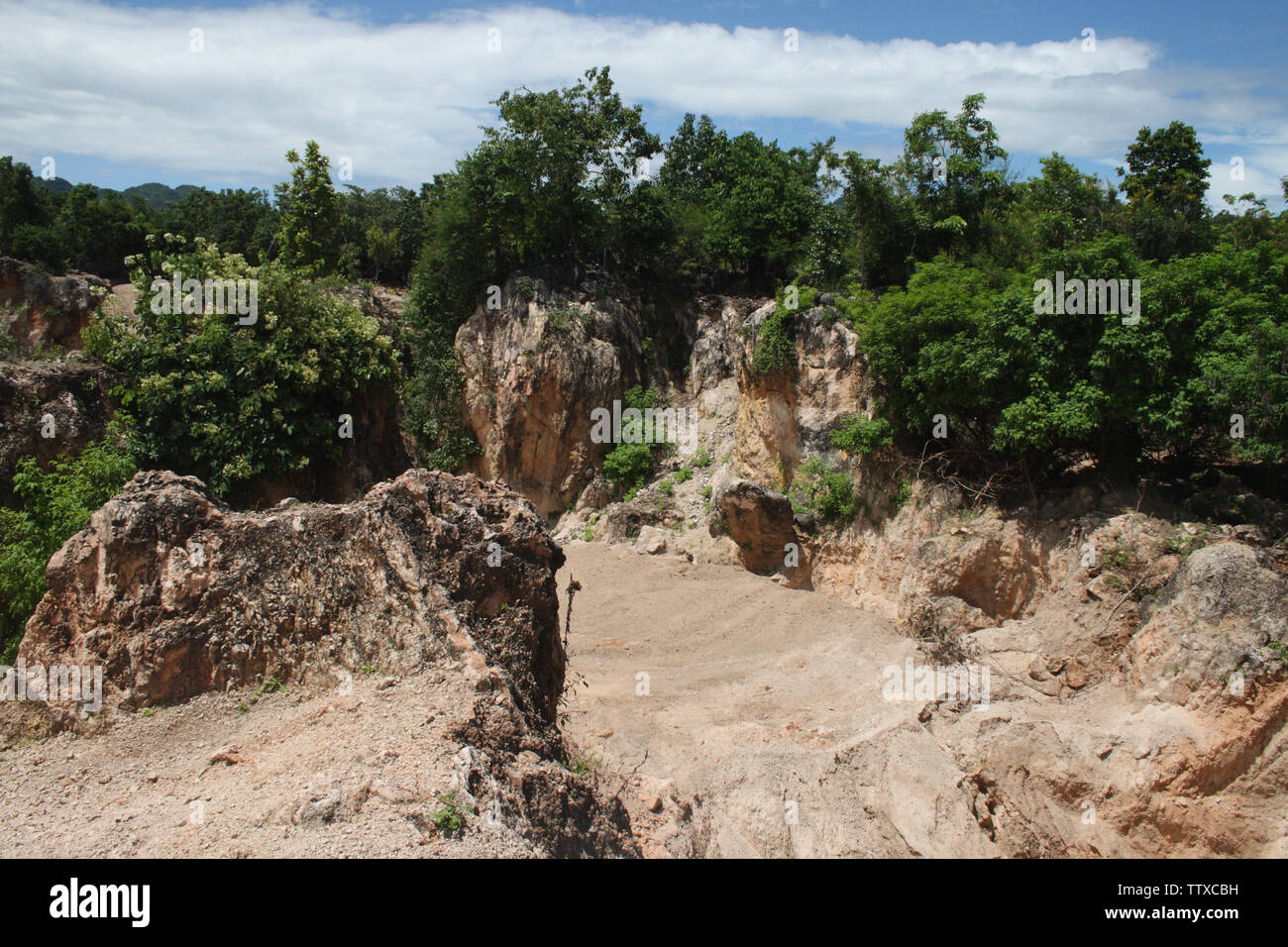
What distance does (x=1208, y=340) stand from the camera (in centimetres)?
1106

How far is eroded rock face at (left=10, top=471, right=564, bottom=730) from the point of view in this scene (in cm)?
652

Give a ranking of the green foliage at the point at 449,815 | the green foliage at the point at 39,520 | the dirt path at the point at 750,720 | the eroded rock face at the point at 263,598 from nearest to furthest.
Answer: the green foliage at the point at 449,815
the eroded rock face at the point at 263,598
the dirt path at the point at 750,720
the green foliage at the point at 39,520

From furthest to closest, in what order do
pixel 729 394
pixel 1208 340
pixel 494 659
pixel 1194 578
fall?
pixel 729 394
pixel 1208 340
pixel 1194 578
pixel 494 659

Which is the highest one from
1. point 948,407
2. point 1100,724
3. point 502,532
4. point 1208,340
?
point 1208,340

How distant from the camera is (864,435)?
579 inches

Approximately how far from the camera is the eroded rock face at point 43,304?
23.1 meters

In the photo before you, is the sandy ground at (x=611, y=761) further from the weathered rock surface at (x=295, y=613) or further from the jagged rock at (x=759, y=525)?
the jagged rock at (x=759, y=525)

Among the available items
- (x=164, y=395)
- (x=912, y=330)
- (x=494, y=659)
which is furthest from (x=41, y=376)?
(x=912, y=330)

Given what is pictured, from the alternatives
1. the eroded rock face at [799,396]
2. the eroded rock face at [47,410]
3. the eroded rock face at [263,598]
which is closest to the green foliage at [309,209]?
the eroded rock face at [47,410]

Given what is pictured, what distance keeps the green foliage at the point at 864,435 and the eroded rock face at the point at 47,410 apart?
1286cm

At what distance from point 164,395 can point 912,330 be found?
43.0 feet

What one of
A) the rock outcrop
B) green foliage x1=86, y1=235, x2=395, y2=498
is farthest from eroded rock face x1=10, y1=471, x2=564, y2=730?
the rock outcrop

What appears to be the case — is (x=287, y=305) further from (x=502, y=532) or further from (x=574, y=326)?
(x=502, y=532)
